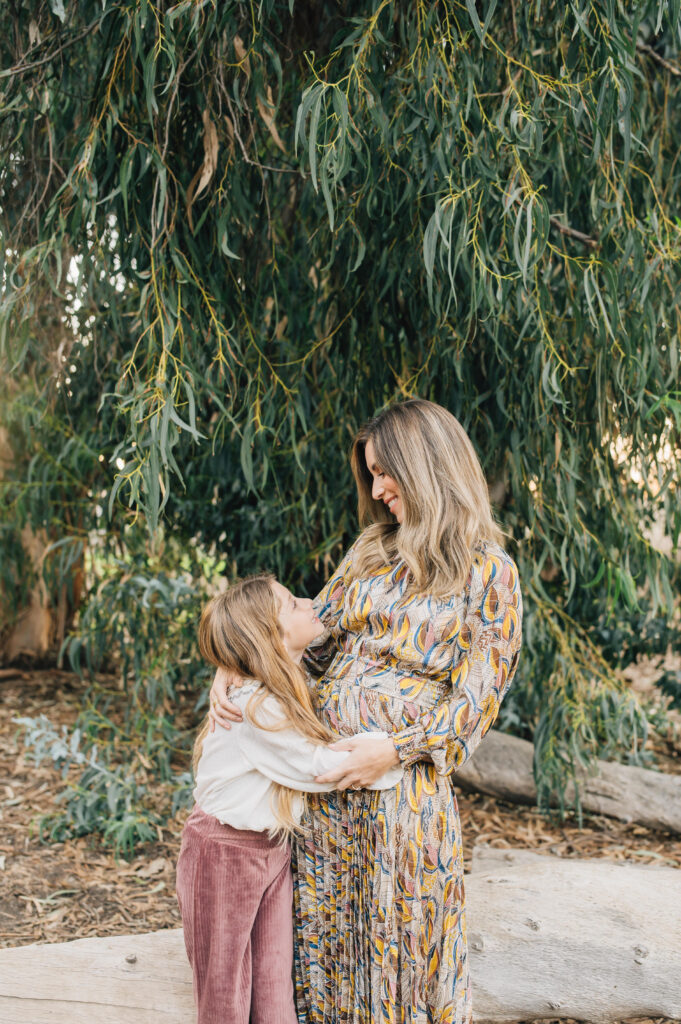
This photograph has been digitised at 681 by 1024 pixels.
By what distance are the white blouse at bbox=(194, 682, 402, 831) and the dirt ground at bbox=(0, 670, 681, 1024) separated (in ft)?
4.40

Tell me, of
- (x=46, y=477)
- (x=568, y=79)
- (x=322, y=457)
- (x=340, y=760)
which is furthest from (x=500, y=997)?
(x=46, y=477)

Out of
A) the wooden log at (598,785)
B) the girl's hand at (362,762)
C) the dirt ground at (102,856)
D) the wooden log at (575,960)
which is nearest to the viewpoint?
the girl's hand at (362,762)

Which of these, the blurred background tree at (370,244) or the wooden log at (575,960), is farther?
the wooden log at (575,960)

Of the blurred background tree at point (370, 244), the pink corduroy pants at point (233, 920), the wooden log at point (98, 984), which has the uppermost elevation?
the blurred background tree at point (370, 244)

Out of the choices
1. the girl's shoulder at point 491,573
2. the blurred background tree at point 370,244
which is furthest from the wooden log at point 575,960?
the girl's shoulder at point 491,573

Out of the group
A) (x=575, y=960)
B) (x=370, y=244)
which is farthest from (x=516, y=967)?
(x=370, y=244)

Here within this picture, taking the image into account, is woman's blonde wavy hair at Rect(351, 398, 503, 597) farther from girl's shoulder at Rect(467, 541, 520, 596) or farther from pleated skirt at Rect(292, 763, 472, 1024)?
pleated skirt at Rect(292, 763, 472, 1024)

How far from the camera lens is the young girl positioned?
1851 mm

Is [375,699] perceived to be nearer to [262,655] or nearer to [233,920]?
[262,655]

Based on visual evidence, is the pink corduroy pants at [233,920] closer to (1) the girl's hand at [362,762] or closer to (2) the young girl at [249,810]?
Answer: (2) the young girl at [249,810]

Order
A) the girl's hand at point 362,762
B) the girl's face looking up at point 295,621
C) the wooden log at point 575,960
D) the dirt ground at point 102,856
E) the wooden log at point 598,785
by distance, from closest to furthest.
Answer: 1. the girl's hand at point 362,762
2. the girl's face looking up at point 295,621
3. the wooden log at point 575,960
4. the dirt ground at point 102,856
5. the wooden log at point 598,785

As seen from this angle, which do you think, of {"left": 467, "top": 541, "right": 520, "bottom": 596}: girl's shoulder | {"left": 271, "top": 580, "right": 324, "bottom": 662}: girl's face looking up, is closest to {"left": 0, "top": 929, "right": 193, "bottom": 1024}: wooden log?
{"left": 271, "top": 580, "right": 324, "bottom": 662}: girl's face looking up

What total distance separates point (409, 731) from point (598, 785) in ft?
7.61

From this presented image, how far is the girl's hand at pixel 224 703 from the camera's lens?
1878mm
